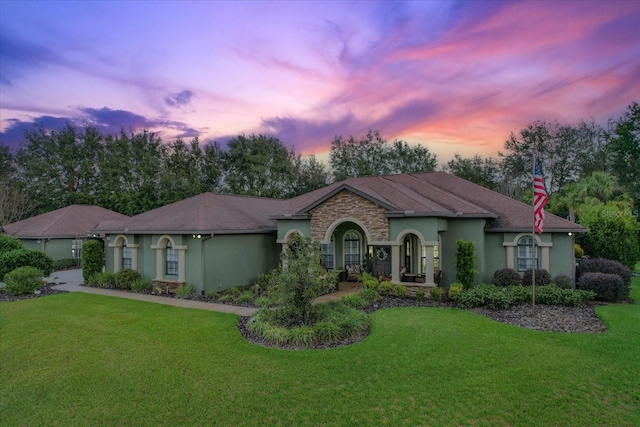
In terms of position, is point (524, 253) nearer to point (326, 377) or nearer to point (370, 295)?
point (370, 295)

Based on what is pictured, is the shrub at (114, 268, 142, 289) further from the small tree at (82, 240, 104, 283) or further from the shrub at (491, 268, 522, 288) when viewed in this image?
the shrub at (491, 268, 522, 288)

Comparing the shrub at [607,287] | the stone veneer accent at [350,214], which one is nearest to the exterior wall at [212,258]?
the stone veneer accent at [350,214]

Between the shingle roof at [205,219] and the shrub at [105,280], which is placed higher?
the shingle roof at [205,219]

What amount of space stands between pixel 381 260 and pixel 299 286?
8.04 metres

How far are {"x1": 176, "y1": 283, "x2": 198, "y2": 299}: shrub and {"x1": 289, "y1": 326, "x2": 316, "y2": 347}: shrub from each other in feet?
25.0

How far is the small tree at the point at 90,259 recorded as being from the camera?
18.0 m

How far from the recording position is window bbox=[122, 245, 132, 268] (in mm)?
17859

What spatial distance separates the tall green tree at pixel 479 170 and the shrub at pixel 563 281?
30337 millimetres

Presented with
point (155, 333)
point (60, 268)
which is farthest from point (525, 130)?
point (60, 268)

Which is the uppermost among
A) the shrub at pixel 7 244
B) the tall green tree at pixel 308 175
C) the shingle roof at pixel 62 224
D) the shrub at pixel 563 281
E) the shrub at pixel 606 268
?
the tall green tree at pixel 308 175

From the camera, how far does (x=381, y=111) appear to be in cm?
2242

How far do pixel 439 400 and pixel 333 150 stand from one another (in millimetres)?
41259

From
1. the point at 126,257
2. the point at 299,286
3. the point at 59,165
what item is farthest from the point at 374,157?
the point at 59,165

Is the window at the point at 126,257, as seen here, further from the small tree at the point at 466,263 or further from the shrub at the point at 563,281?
the shrub at the point at 563,281
